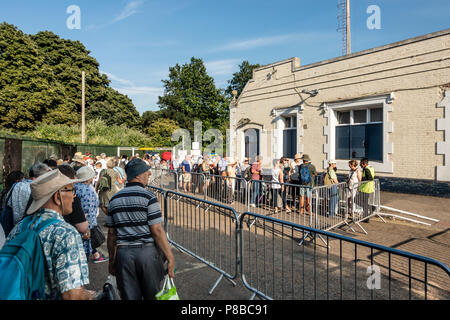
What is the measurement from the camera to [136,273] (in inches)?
108

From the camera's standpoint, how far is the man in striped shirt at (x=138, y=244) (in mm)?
2723

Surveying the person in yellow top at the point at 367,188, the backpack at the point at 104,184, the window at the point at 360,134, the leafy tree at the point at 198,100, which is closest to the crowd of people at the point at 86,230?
the backpack at the point at 104,184

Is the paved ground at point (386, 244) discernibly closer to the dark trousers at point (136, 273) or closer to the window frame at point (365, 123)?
the dark trousers at point (136, 273)

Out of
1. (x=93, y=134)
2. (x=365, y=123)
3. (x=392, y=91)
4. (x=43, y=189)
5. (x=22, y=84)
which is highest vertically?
(x=22, y=84)

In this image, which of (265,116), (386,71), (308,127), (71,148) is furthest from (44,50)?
(386,71)

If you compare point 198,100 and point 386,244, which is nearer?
point 386,244

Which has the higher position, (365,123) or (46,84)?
(46,84)

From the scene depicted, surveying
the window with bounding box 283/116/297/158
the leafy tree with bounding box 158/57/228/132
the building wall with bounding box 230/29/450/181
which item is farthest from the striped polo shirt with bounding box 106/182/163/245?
the leafy tree with bounding box 158/57/228/132

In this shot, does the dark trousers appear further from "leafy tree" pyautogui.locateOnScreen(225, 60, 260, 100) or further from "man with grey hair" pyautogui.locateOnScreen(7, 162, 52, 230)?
"leafy tree" pyautogui.locateOnScreen(225, 60, 260, 100)

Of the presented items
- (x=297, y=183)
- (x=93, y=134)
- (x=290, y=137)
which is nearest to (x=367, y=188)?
(x=297, y=183)

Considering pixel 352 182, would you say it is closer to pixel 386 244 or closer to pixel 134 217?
pixel 386 244

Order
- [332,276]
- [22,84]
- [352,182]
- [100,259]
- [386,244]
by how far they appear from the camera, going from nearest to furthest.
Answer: [332,276] < [100,259] < [386,244] < [352,182] < [22,84]

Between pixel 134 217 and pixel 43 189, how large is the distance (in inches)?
39.0

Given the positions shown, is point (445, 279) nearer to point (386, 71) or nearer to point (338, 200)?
point (338, 200)
